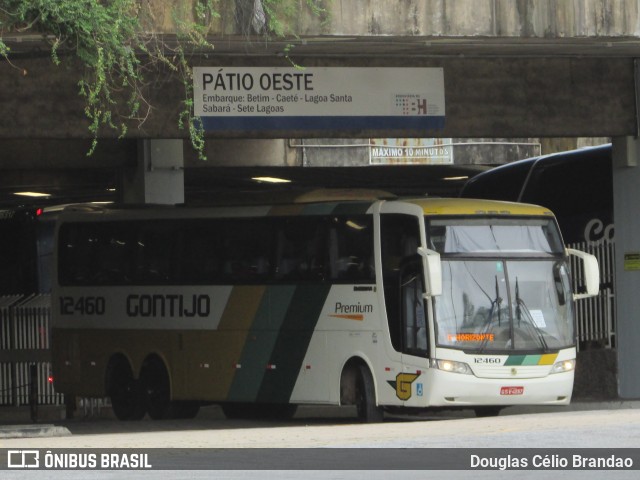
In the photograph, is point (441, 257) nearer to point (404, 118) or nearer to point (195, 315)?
point (404, 118)

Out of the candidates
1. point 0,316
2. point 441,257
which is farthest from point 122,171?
point 441,257

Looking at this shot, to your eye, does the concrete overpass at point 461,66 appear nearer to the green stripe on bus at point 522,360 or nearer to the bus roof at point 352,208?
the bus roof at point 352,208

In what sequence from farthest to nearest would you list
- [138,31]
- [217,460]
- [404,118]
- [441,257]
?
1. [404,118]
2. [441,257]
3. [138,31]
4. [217,460]

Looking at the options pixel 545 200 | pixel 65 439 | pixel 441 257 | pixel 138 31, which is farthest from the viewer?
pixel 545 200

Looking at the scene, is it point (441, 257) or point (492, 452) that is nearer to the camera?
point (492, 452)

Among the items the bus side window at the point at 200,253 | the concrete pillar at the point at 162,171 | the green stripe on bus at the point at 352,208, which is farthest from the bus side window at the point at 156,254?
the green stripe on bus at the point at 352,208

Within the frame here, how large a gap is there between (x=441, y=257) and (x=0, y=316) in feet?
40.0

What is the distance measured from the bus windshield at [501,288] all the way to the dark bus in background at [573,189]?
15.4 ft

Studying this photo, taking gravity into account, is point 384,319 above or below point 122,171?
below

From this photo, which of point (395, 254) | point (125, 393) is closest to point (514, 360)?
point (395, 254)

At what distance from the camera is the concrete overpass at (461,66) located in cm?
1902

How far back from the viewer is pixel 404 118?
2278cm

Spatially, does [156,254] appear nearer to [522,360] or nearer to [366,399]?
[366,399]

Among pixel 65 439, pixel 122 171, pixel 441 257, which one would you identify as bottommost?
pixel 65 439
